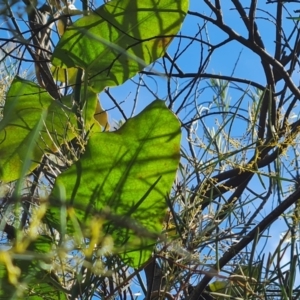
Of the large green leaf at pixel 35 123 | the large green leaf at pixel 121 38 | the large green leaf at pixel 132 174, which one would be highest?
the large green leaf at pixel 121 38

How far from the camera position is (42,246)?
1.30 feet

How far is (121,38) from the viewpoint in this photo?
490 millimetres

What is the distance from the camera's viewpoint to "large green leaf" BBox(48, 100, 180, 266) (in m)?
0.38

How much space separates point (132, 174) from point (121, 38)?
0.14 m

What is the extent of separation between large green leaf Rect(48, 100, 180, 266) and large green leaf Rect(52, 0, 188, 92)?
98mm

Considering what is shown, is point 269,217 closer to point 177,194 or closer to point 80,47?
point 177,194

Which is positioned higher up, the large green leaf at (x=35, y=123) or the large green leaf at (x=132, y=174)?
the large green leaf at (x=35, y=123)

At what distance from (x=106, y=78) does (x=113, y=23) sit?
46mm

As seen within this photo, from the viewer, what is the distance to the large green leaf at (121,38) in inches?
19.1

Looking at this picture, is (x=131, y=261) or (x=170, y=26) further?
(x=170, y=26)

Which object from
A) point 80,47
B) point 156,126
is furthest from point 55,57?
point 156,126

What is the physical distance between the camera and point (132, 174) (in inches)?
15.5

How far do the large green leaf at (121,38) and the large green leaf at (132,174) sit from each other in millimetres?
98

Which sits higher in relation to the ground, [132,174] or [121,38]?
[121,38]
